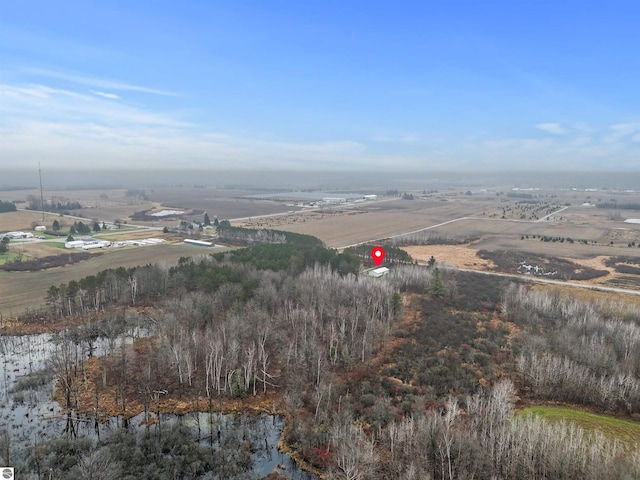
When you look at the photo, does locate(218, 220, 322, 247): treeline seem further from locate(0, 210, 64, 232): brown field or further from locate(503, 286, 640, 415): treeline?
locate(503, 286, 640, 415): treeline

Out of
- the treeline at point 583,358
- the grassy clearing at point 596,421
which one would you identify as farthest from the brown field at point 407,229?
the grassy clearing at point 596,421

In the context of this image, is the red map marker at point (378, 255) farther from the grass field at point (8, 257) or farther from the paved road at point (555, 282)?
the grass field at point (8, 257)

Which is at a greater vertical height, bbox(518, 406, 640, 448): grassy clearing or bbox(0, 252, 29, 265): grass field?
bbox(0, 252, 29, 265): grass field

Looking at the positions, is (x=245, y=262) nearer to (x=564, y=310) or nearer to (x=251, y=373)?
(x=251, y=373)

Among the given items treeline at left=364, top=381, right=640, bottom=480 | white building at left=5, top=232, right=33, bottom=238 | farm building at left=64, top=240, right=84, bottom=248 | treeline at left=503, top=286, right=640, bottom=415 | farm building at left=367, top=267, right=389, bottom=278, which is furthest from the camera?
white building at left=5, top=232, right=33, bottom=238

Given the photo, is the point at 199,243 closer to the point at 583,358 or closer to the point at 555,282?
the point at 555,282

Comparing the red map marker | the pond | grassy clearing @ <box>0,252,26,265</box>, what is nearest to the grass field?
grassy clearing @ <box>0,252,26,265</box>

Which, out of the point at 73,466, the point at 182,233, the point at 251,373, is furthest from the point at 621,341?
the point at 182,233
